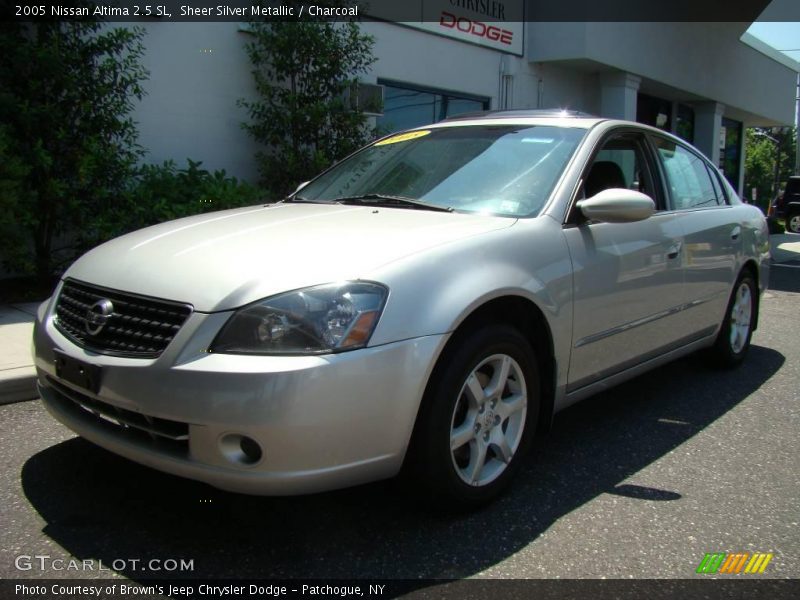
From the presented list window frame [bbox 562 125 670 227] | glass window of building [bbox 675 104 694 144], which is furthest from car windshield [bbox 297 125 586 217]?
glass window of building [bbox 675 104 694 144]

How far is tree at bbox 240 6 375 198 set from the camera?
26.3 ft

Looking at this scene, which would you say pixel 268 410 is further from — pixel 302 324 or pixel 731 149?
pixel 731 149

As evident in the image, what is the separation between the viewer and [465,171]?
3.60m

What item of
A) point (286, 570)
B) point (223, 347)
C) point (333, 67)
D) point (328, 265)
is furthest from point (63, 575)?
point (333, 67)

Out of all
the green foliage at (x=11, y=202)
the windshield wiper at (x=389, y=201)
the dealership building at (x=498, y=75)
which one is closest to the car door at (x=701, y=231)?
the windshield wiper at (x=389, y=201)

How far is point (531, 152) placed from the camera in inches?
143

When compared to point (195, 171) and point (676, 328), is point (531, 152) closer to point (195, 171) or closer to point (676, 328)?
point (676, 328)

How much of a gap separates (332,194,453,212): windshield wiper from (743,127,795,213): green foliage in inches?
2010

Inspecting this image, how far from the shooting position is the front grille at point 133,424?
2.43 metres

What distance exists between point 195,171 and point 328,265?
545 centimetres

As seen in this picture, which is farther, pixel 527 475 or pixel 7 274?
pixel 7 274

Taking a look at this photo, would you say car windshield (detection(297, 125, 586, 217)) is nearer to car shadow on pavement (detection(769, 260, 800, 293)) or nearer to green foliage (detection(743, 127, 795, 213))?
car shadow on pavement (detection(769, 260, 800, 293))

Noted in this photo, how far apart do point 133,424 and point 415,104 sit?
370 inches

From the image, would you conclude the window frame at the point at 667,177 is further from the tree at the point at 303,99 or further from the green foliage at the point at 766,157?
the green foliage at the point at 766,157
